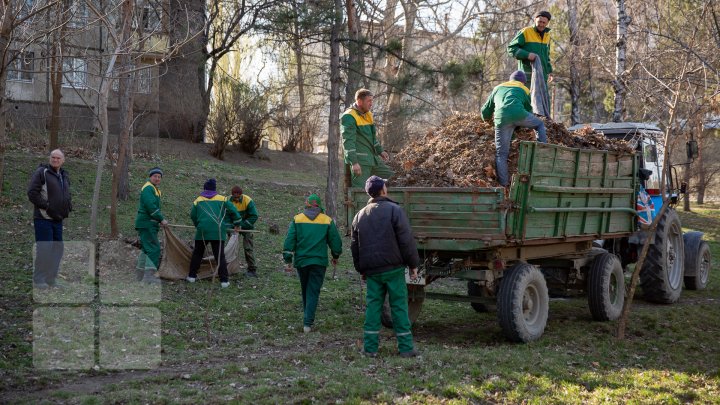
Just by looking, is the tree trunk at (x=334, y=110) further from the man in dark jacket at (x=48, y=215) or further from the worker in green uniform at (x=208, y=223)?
the man in dark jacket at (x=48, y=215)

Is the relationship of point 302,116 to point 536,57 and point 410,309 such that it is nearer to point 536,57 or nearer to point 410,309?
point 536,57

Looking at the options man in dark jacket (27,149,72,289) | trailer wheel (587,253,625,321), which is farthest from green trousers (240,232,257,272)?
trailer wheel (587,253,625,321)

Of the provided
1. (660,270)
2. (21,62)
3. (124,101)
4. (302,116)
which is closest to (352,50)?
(124,101)

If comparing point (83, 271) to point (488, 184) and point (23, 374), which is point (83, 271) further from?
point (488, 184)

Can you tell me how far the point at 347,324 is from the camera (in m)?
10.2

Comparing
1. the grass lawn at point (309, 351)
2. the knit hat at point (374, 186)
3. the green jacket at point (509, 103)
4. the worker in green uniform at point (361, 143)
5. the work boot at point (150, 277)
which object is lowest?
the grass lawn at point (309, 351)

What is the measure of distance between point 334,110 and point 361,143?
7.80 metres

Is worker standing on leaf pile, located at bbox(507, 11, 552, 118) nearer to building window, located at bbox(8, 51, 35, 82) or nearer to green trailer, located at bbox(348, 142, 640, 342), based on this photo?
green trailer, located at bbox(348, 142, 640, 342)

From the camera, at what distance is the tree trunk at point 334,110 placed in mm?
17047

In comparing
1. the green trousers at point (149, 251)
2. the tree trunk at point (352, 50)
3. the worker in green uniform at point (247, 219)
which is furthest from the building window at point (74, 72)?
the tree trunk at point (352, 50)

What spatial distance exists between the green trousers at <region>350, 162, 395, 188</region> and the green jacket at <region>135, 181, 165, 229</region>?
369 cm

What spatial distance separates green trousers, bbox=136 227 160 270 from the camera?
39.8 ft

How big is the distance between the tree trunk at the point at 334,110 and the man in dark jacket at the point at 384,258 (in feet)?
29.8

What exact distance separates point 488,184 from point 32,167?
14.2 metres
